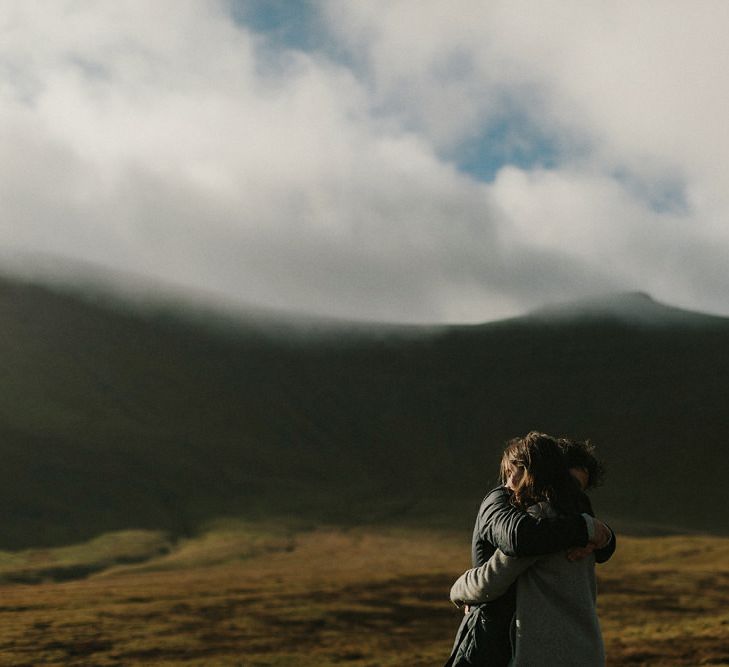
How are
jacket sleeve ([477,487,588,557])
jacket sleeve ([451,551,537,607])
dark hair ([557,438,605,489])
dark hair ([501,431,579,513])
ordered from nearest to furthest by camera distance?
jacket sleeve ([477,487,588,557])
jacket sleeve ([451,551,537,607])
dark hair ([501,431,579,513])
dark hair ([557,438,605,489])

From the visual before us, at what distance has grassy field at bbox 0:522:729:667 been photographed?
95.8 ft

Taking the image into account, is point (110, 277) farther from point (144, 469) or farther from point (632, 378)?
point (632, 378)

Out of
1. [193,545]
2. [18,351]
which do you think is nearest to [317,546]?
[193,545]

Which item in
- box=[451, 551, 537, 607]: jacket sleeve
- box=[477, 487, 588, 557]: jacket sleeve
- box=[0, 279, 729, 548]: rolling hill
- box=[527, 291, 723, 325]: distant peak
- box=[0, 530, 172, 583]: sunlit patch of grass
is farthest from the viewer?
box=[527, 291, 723, 325]: distant peak

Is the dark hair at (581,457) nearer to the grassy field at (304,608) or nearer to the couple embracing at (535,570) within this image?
the couple embracing at (535,570)

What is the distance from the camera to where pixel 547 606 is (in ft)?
15.4

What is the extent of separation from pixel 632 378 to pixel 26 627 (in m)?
132

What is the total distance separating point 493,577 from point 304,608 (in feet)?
118

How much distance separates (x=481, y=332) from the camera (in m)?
180

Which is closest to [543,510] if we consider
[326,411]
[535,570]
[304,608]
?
[535,570]

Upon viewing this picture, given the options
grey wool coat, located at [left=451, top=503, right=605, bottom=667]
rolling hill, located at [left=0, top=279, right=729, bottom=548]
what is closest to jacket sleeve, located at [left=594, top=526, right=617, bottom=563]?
grey wool coat, located at [left=451, top=503, right=605, bottom=667]

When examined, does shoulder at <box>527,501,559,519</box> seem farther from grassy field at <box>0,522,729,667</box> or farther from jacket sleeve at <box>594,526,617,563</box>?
grassy field at <box>0,522,729,667</box>

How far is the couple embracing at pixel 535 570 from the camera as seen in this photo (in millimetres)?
4570

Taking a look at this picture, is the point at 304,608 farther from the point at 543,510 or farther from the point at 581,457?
the point at 543,510
